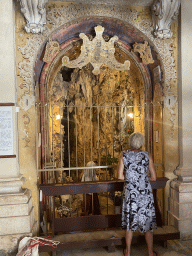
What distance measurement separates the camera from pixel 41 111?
4.78 m

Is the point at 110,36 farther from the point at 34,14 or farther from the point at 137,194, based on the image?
the point at 137,194

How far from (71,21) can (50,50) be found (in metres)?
0.65

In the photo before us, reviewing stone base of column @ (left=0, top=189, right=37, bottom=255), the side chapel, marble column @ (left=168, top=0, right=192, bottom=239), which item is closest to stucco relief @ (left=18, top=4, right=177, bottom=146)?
the side chapel

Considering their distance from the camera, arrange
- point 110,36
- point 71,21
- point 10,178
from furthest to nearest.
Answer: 1. point 110,36
2. point 71,21
3. point 10,178

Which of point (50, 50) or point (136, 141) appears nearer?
point (136, 141)

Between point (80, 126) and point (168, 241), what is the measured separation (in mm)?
7370

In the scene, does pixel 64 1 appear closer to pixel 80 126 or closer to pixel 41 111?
pixel 41 111

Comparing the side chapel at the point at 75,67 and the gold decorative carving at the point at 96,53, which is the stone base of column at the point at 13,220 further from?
the gold decorative carving at the point at 96,53

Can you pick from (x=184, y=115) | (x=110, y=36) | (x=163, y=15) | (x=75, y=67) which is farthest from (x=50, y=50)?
(x=184, y=115)

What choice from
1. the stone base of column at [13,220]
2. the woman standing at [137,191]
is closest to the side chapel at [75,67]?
the stone base of column at [13,220]

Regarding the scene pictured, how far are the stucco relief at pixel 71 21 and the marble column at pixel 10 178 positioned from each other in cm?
35

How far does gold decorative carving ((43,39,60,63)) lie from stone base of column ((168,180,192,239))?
10.8 ft

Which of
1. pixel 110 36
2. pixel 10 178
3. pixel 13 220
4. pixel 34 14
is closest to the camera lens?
pixel 13 220

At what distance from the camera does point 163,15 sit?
4.20 m
